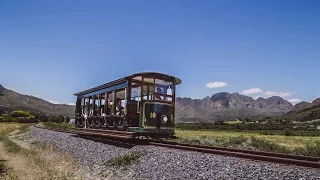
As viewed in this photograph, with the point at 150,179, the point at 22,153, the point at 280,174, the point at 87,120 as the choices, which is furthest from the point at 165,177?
the point at 87,120

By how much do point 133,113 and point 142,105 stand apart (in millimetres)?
867

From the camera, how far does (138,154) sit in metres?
11.9

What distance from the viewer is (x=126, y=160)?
1148 cm

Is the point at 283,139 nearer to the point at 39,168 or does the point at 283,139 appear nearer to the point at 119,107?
the point at 119,107

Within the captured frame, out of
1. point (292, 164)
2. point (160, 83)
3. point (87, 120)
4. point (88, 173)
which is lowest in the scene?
point (88, 173)

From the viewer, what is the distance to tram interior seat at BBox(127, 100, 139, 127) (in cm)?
1562

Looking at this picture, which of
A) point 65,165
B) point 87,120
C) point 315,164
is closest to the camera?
point 315,164

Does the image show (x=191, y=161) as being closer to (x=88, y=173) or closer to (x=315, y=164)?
(x=315, y=164)

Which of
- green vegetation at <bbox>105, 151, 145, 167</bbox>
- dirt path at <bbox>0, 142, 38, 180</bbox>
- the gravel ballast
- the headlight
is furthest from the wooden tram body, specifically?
dirt path at <bbox>0, 142, 38, 180</bbox>

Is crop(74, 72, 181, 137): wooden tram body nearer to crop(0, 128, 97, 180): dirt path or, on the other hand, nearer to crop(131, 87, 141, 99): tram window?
crop(131, 87, 141, 99): tram window

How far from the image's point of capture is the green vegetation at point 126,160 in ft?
37.1

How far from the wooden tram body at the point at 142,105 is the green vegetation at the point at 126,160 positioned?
9.26 ft

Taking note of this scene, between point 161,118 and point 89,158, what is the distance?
4024 millimetres

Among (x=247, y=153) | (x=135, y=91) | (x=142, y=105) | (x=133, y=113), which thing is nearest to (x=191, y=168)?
(x=247, y=153)
